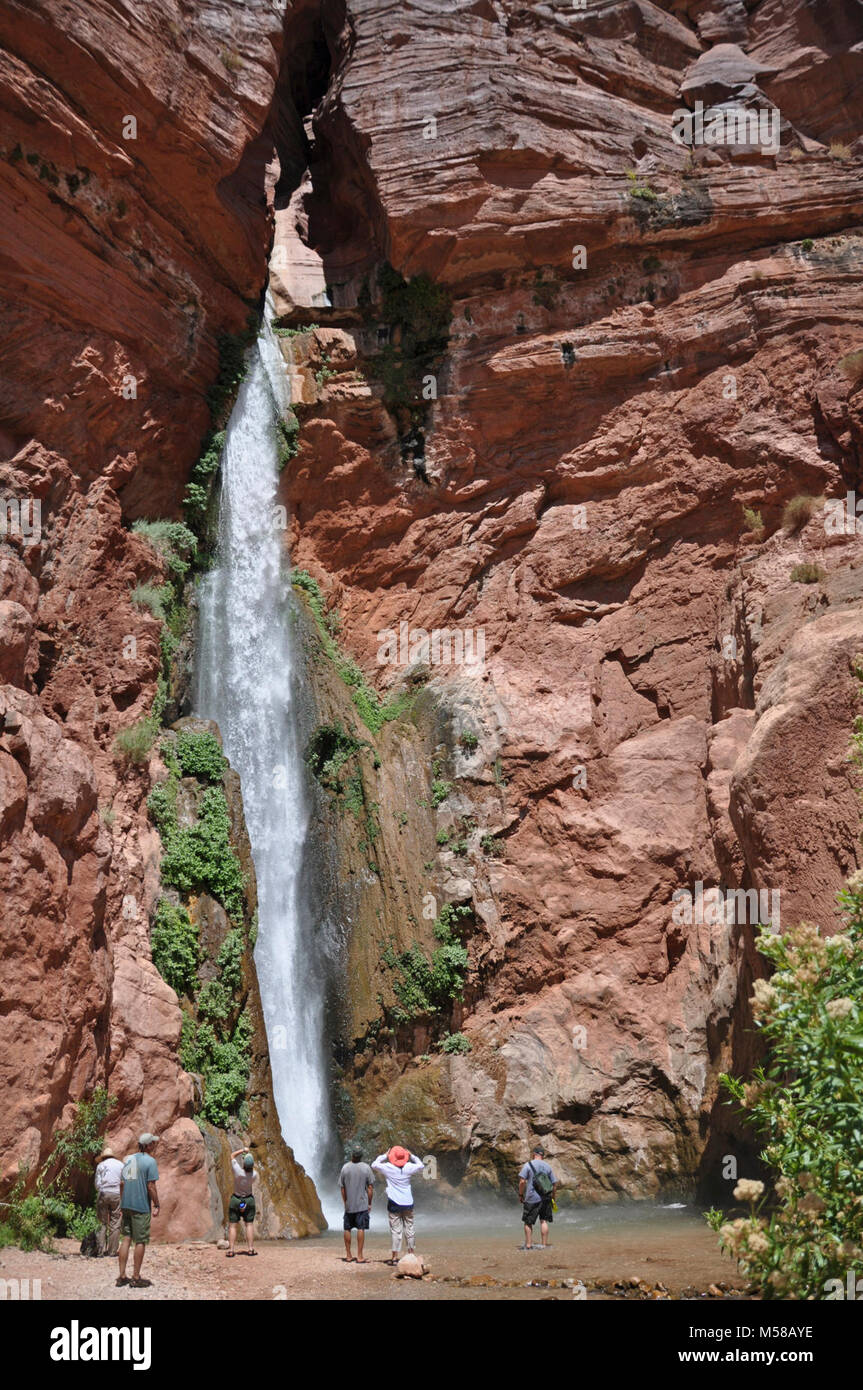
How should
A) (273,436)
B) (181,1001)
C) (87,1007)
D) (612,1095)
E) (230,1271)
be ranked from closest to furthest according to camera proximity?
(230,1271) → (87,1007) → (181,1001) → (612,1095) → (273,436)

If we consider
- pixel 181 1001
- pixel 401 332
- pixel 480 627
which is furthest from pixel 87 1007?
pixel 401 332

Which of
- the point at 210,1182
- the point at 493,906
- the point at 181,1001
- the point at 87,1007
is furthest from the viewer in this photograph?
the point at 493,906

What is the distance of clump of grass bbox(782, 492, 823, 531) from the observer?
818 inches

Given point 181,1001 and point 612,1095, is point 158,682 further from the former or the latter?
point 612,1095

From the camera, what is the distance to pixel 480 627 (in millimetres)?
23031

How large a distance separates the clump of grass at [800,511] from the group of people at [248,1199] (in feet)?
39.4

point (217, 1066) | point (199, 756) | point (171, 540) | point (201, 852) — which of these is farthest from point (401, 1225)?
point (171, 540)

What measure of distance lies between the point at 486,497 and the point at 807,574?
729cm

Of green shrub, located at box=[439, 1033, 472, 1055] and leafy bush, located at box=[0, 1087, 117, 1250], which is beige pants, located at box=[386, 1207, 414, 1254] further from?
green shrub, located at box=[439, 1033, 472, 1055]

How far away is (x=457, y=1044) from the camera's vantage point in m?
19.4

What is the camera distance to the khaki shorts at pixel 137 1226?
10.6 metres

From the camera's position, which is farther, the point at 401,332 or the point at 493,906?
the point at 401,332

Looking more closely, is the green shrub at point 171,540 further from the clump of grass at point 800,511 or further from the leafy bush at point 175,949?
the clump of grass at point 800,511

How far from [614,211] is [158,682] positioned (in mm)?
12636
